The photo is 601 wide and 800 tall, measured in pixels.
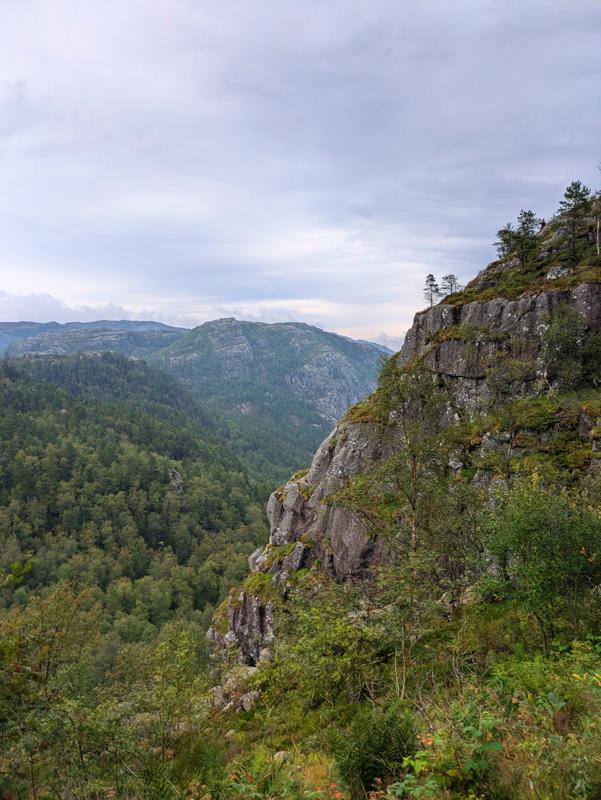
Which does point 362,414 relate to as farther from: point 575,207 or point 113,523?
point 113,523

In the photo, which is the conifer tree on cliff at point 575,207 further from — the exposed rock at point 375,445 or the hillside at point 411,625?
the exposed rock at point 375,445

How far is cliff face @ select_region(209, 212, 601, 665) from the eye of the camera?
2556cm

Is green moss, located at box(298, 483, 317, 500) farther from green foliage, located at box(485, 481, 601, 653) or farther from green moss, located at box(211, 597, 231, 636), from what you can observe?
green foliage, located at box(485, 481, 601, 653)

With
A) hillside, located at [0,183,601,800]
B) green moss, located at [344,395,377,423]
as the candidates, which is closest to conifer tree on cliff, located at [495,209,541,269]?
hillside, located at [0,183,601,800]

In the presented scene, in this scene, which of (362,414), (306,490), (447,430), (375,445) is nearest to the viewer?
(447,430)

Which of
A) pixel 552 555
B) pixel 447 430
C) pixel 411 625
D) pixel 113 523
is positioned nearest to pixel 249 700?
pixel 411 625

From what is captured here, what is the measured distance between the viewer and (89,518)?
104875mm

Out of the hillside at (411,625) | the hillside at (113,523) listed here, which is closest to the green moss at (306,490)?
the hillside at (411,625)

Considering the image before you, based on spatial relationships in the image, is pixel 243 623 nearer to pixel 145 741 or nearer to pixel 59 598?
pixel 59 598

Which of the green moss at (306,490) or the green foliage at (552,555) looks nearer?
the green foliage at (552,555)

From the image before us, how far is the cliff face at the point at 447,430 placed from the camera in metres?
25.6

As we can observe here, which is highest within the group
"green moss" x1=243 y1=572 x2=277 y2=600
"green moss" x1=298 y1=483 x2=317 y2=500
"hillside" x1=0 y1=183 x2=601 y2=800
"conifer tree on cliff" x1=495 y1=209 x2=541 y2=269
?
"conifer tree on cliff" x1=495 y1=209 x2=541 y2=269

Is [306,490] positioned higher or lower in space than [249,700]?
higher

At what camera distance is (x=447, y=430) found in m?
24.0
